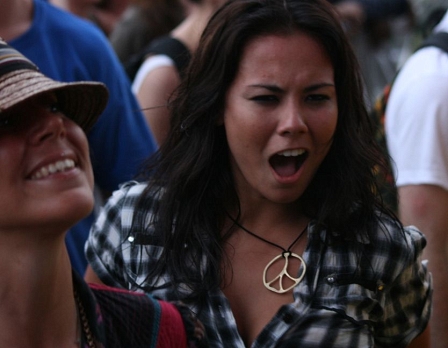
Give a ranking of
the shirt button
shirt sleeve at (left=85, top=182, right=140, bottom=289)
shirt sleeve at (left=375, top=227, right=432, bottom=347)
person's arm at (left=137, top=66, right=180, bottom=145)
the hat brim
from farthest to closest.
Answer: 1. person's arm at (left=137, top=66, right=180, bottom=145)
2. shirt sleeve at (left=85, top=182, right=140, bottom=289)
3. shirt sleeve at (left=375, top=227, right=432, bottom=347)
4. the shirt button
5. the hat brim

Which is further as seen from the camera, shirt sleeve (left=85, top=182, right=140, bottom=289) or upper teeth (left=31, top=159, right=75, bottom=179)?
shirt sleeve (left=85, top=182, right=140, bottom=289)

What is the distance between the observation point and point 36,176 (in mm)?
2043

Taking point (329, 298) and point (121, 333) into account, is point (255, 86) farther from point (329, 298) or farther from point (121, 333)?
point (121, 333)

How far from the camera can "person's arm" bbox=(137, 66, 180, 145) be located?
409 cm

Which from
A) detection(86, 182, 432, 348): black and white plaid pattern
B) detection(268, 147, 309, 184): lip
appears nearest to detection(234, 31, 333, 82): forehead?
detection(268, 147, 309, 184): lip

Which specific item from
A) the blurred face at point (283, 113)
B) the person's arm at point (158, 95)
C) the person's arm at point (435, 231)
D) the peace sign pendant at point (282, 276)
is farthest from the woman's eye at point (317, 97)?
the person's arm at point (158, 95)

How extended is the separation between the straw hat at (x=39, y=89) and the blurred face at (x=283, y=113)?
53 cm

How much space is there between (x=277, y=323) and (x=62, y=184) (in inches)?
34.0

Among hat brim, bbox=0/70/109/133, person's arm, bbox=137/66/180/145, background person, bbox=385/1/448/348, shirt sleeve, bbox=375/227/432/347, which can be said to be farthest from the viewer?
person's arm, bbox=137/66/180/145

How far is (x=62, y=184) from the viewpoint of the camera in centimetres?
204

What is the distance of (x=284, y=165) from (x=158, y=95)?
4.90 feet

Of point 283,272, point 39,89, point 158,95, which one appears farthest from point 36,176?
point 158,95

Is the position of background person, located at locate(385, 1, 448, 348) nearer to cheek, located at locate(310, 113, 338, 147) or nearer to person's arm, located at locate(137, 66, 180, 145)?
cheek, located at locate(310, 113, 338, 147)

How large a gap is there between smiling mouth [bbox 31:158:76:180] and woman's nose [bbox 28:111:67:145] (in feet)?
0.19
